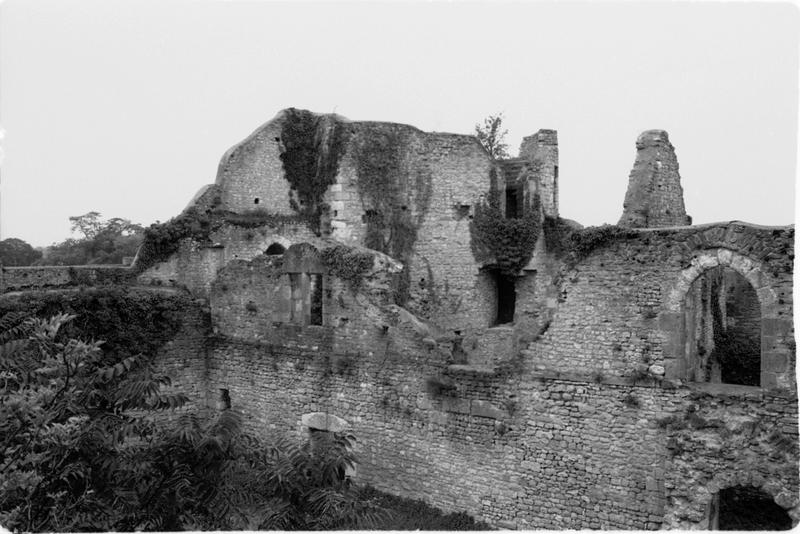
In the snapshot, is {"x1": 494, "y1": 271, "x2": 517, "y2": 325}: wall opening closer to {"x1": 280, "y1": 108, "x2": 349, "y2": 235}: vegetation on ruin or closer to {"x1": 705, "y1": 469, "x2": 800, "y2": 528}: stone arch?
{"x1": 280, "y1": 108, "x2": 349, "y2": 235}: vegetation on ruin

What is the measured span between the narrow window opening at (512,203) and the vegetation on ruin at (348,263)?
771cm

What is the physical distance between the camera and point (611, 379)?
37.0 feet

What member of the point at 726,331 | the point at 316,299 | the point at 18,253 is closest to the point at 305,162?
the point at 316,299

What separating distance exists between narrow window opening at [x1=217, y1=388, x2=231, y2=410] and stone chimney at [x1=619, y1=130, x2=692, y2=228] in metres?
9.96

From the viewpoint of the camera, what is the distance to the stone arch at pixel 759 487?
9828 millimetres

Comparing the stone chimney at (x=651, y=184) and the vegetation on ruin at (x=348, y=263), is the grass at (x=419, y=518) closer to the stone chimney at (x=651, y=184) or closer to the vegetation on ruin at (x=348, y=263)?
the vegetation on ruin at (x=348, y=263)

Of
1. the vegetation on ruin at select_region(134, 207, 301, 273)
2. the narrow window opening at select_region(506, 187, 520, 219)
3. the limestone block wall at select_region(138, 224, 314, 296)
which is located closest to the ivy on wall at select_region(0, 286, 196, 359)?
the limestone block wall at select_region(138, 224, 314, 296)

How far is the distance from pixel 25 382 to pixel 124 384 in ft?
4.14

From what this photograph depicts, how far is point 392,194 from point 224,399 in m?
7.01

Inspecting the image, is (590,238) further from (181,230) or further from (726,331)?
(181,230)

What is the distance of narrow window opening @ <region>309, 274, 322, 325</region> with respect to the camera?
1608 centimetres

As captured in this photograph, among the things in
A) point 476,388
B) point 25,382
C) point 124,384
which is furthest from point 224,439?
point 476,388

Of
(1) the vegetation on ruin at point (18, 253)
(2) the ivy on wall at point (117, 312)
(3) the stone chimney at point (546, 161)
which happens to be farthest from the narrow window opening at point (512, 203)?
(1) the vegetation on ruin at point (18, 253)

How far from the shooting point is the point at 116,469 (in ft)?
23.8
